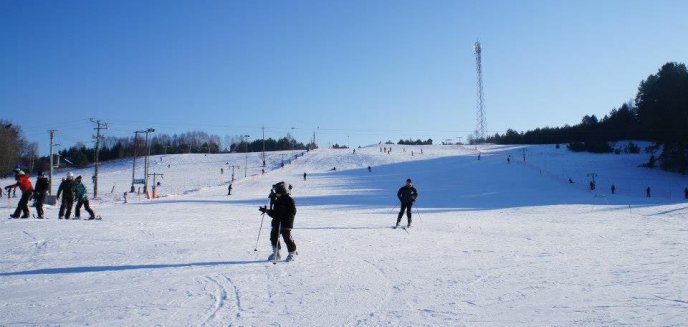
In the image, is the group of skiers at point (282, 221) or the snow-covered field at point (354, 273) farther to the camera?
the group of skiers at point (282, 221)

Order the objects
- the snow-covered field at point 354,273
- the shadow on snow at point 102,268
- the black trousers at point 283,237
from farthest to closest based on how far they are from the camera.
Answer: the black trousers at point 283,237
the shadow on snow at point 102,268
the snow-covered field at point 354,273

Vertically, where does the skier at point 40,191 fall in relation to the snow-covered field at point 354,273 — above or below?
above

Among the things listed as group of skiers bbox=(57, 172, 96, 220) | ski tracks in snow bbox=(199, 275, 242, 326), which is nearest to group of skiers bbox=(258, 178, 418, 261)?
ski tracks in snow bbox=(199, 275, 242, 326)

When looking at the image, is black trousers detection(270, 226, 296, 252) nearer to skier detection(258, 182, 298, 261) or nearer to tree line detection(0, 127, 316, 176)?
skier detection(258, 182, 298, 261)

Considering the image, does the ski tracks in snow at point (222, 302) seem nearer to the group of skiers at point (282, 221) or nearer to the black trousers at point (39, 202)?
the group of skiers at point (282, 221)

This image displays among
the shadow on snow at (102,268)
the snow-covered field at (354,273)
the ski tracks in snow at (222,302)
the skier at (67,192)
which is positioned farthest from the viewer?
the skier at (67,192)

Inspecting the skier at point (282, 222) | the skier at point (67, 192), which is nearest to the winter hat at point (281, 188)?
the skier at point (282, 222)

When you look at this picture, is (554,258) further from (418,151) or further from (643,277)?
(418,151)

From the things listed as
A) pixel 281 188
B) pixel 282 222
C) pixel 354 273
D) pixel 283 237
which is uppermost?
pixel 281 188

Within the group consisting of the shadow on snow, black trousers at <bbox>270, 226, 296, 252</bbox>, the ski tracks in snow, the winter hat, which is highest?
the winter hat

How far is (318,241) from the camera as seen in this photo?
39.0 ft

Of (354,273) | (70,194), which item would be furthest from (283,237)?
(70,194)

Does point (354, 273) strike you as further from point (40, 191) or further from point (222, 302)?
point (40, 191)

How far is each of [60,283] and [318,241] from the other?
20.4 feet
